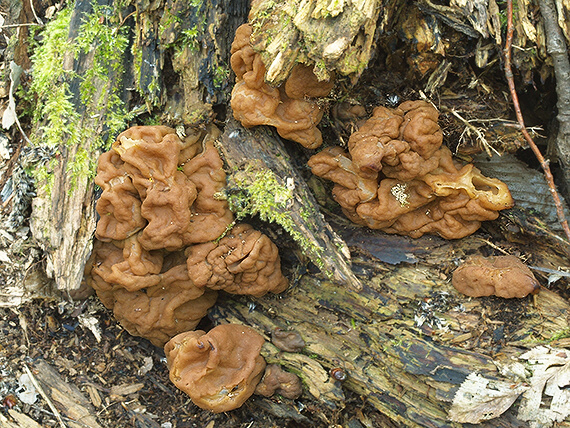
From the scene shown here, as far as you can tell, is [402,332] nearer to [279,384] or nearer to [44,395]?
[279,384]

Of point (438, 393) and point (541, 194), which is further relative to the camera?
point (541, 194)

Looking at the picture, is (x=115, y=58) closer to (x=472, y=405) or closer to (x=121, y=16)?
(x=121, y=16)

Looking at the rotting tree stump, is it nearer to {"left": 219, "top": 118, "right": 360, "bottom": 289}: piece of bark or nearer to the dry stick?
{"left": 219, "top": 118, "right": 360, "bottom": 289}: piece of bark

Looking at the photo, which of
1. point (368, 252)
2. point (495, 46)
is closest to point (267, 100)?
point (368, 252)

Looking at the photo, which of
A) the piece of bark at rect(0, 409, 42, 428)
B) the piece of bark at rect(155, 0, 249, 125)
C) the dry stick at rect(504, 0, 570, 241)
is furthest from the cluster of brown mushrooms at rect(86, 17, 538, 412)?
the piece of bark at rect(0, 409, 42, 428)

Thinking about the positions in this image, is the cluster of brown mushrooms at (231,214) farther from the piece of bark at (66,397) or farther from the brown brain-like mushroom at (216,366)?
the piece of bark at (66,397)

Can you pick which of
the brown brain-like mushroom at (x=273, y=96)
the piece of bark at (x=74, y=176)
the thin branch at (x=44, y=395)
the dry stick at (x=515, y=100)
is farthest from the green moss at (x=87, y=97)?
the dry stick at (x=515, y=100)
